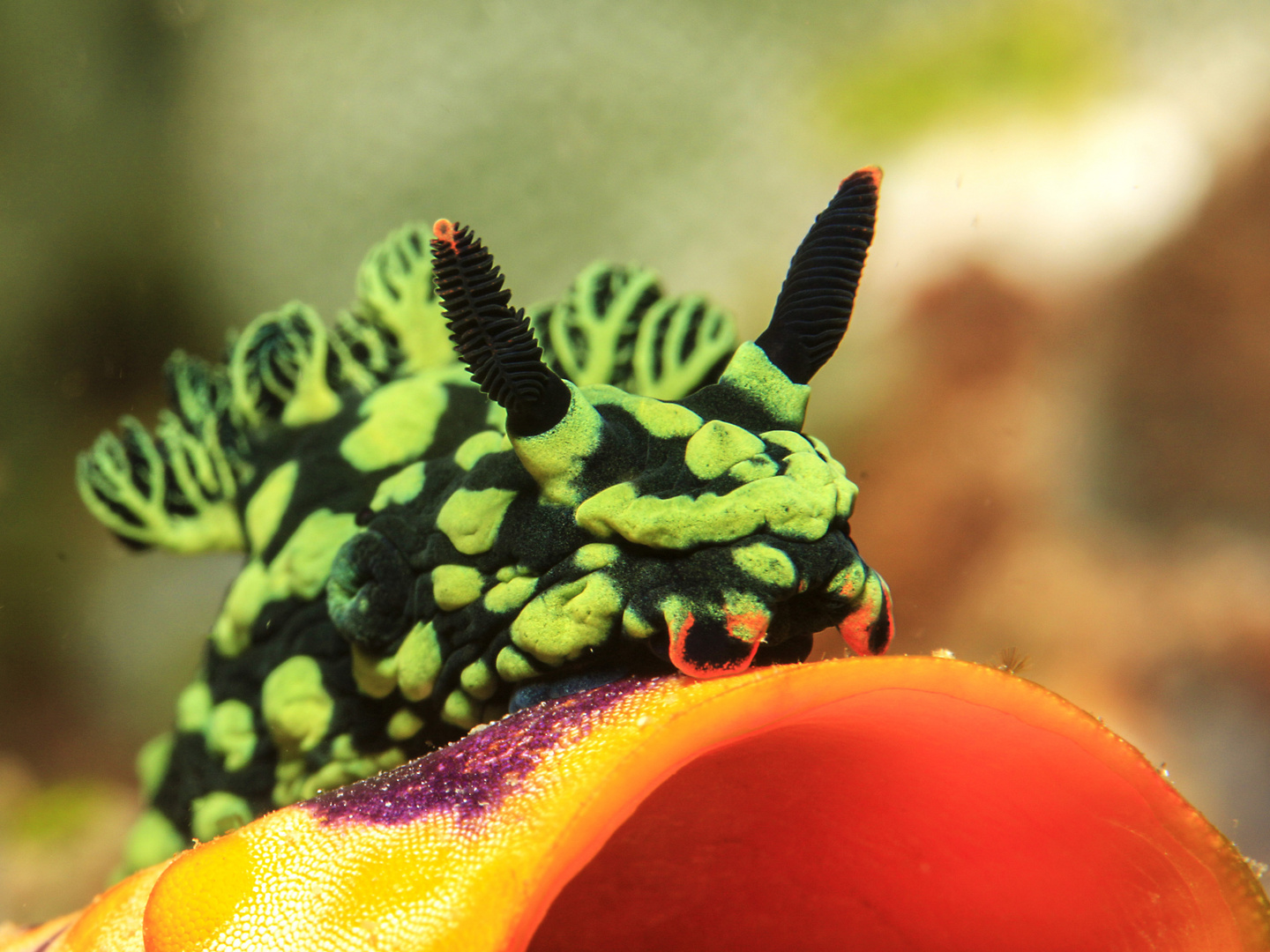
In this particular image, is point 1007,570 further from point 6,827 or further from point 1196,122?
point 6,827

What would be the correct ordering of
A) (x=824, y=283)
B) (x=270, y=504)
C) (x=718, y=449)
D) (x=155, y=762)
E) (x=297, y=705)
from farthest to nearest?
(x=155, y=762) < (x=270, y=504) < (x=297, y=705) < (x=824, y=283) < (x=718, y=449)

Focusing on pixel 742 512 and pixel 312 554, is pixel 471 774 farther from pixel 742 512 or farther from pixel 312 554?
pixel 312 554

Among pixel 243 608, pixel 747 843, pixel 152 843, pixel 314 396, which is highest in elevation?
pixel 314 396

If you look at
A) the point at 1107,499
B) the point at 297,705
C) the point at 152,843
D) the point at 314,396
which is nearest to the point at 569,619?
the point at 297,705

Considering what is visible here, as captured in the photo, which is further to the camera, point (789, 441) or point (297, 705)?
point (297, 705)

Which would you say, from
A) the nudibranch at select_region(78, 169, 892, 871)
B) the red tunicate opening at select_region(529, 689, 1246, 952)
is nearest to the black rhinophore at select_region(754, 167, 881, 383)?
the nudibranch at select_region(78, 169, 892, 871)

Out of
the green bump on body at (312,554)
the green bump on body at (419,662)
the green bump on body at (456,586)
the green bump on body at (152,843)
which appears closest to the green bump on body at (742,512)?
the green bump on body at (456,586)
